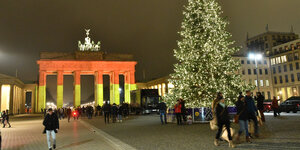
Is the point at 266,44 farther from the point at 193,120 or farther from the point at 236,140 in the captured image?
the point at 236,140

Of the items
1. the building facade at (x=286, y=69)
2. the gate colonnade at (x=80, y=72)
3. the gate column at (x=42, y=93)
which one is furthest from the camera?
the building facade at (x=286, y=69)

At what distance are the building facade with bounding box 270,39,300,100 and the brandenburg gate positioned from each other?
4122 centimetres

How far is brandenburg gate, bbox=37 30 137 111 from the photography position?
66.2m

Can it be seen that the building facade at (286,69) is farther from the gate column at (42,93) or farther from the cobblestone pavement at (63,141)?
the cobblestone pavement at (63,141)

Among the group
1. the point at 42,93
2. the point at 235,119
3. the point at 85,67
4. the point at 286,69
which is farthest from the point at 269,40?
the point at 235,119

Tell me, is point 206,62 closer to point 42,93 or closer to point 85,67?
point 85,67

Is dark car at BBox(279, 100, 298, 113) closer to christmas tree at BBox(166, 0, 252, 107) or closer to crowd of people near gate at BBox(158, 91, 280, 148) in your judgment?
christmas tree at BBox(166, 0, 252, 107)

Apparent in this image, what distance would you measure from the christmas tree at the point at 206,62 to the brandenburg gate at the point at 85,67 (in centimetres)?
4401

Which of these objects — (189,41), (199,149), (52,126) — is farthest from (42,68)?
(199,149)

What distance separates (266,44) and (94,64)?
185ft

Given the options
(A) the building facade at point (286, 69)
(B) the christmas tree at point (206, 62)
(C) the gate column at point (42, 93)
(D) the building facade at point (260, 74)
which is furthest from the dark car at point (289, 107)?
(C) the gate column at point (42, 93)

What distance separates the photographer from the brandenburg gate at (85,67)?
66238 mm

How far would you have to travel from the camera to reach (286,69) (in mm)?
72312

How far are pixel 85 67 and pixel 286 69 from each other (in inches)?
2141
